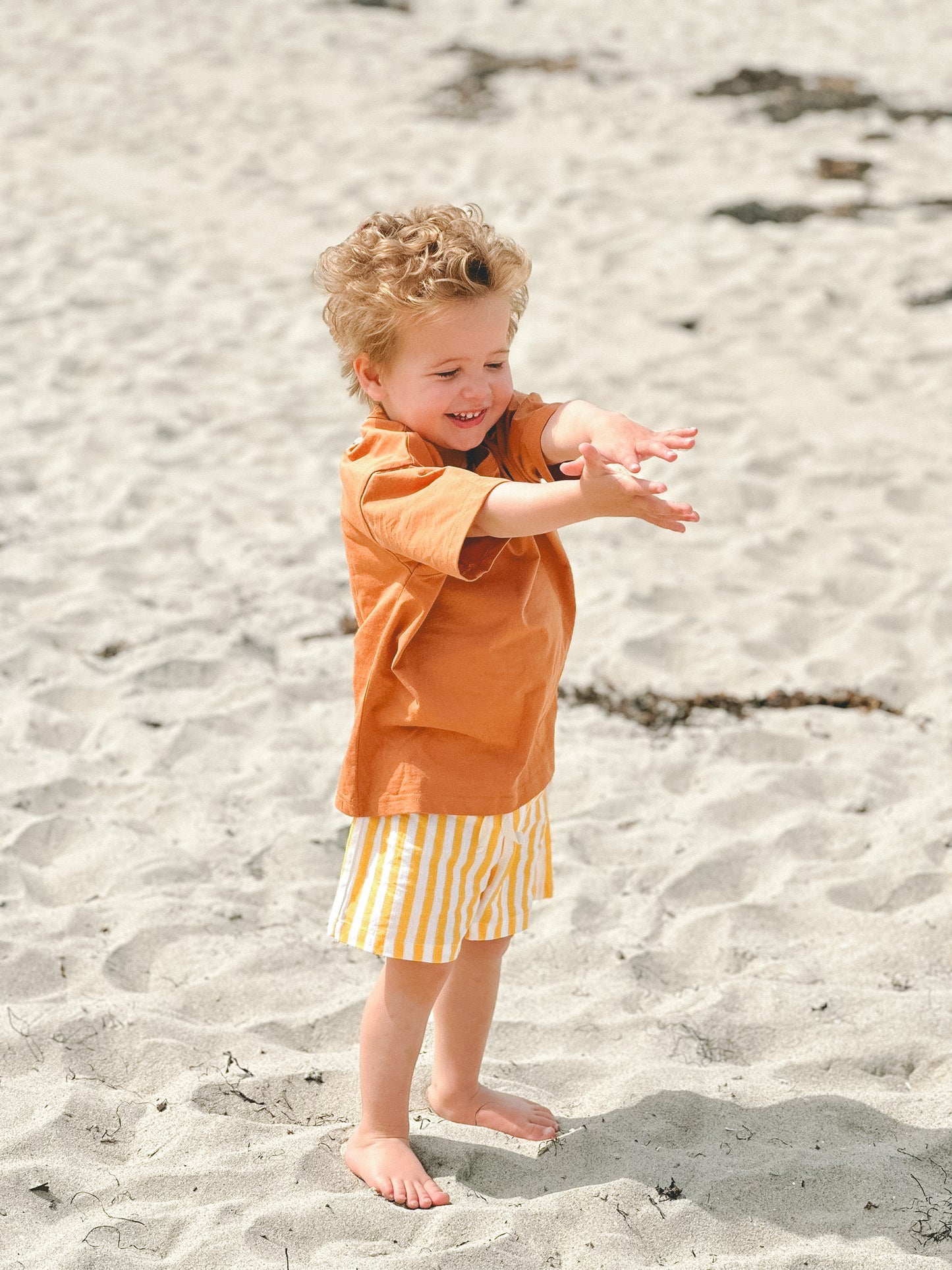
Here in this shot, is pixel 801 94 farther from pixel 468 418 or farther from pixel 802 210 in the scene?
pixel 468 418

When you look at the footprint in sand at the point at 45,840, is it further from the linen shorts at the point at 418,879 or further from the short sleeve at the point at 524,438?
the short sleeve at the point at 524,438

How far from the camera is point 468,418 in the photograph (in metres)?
2.03

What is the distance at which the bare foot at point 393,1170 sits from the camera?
2211 millimetres

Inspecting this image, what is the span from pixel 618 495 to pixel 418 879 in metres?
0.71

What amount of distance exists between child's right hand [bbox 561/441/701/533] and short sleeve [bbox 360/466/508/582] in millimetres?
146

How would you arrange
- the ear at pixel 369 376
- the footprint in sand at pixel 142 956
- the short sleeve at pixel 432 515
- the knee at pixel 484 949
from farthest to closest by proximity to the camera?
the footprint in sand at pixel 142 956
the knee at pixel 484 949
the ear at pixel 369 376
the short sleeve at pixel 432 515

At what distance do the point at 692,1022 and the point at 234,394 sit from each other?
4.24 m

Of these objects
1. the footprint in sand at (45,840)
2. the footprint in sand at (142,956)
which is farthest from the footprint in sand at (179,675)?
the footprint in sand at (142,956)

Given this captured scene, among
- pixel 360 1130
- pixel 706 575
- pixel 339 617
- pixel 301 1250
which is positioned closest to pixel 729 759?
pixel 706 575

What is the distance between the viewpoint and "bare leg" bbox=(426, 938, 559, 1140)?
234 cm

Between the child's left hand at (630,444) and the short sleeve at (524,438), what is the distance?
179 millimetres

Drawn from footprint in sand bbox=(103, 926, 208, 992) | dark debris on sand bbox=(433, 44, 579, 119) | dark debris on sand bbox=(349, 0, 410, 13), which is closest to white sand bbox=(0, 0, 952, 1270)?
footprint in sand bbox=(103, 926, 208, 992)

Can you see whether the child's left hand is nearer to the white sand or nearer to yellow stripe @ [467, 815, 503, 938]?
yellow stripe @ [467, 815, 503, 938]

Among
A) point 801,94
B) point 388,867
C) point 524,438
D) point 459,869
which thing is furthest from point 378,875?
point 801,94
